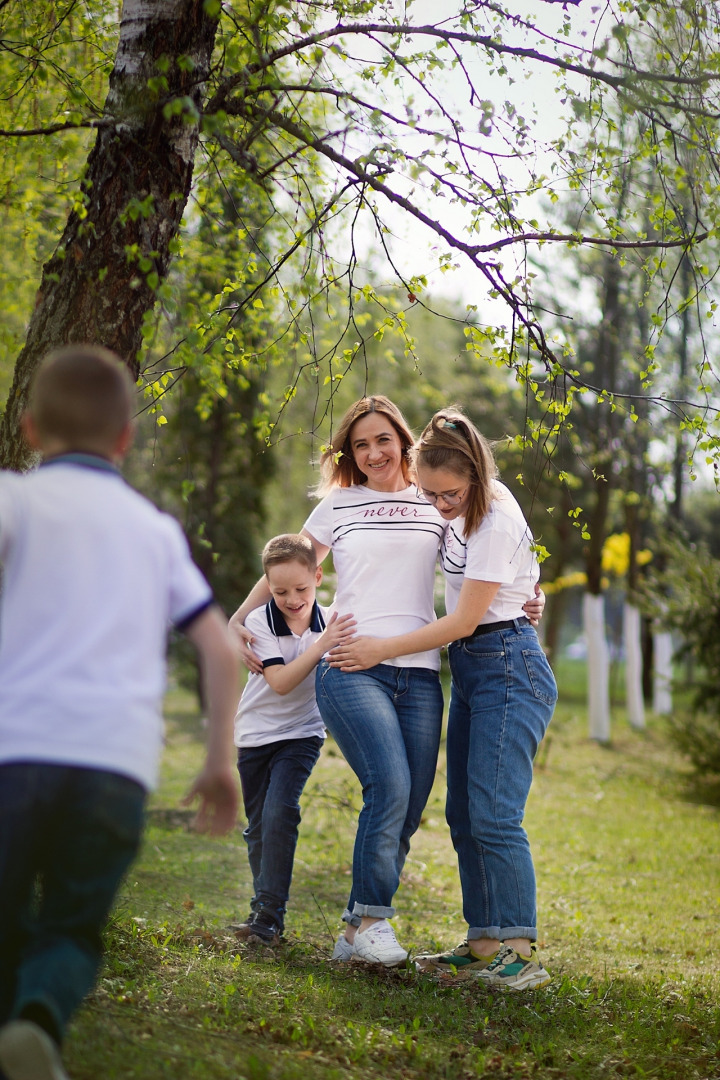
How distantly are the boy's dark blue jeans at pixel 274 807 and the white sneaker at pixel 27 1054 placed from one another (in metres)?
2.61

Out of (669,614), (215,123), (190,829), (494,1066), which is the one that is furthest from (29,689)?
(669,614)

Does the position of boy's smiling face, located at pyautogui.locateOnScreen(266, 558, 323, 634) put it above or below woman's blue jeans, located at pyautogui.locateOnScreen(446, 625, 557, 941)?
above

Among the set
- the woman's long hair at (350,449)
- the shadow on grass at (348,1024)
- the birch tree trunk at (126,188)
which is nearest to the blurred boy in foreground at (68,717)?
the shadow on grass at (348,1024)

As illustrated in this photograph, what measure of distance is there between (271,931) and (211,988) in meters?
1.07

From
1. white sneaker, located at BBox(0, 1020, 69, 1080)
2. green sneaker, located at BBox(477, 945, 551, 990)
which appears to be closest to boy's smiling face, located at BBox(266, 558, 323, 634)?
green sneaker, located at BBox(477, 945, 551, 990)

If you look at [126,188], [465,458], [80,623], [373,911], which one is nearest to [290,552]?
[465,458]

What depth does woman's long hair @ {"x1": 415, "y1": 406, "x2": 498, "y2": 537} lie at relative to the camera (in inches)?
167

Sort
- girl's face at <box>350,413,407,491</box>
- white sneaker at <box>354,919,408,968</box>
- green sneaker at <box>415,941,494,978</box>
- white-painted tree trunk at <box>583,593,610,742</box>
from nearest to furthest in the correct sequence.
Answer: white sneaker at <box>354,919,408,968</box> < green sneaker at <box>415,941,494,978</box> < girl's face at <box>350,413,407,491</box> < white-painted tree trunk at <box>583,593,610,742</box>

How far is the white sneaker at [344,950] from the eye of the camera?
14.0ft

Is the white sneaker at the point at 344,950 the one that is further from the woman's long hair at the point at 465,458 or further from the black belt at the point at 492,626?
the woman's long hair at the point at 465,458

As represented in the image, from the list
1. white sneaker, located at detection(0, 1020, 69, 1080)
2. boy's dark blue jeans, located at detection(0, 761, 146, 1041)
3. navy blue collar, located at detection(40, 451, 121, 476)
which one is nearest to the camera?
white sneaker, located at detection(0, 1020, 69, 1080)

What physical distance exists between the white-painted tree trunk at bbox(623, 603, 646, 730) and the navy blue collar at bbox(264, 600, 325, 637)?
1379 cm

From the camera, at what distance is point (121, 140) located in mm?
3795

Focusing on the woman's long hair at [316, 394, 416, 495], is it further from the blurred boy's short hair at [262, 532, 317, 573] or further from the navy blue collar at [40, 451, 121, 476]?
the navy blue collar at [40, 451, 121, 476]
